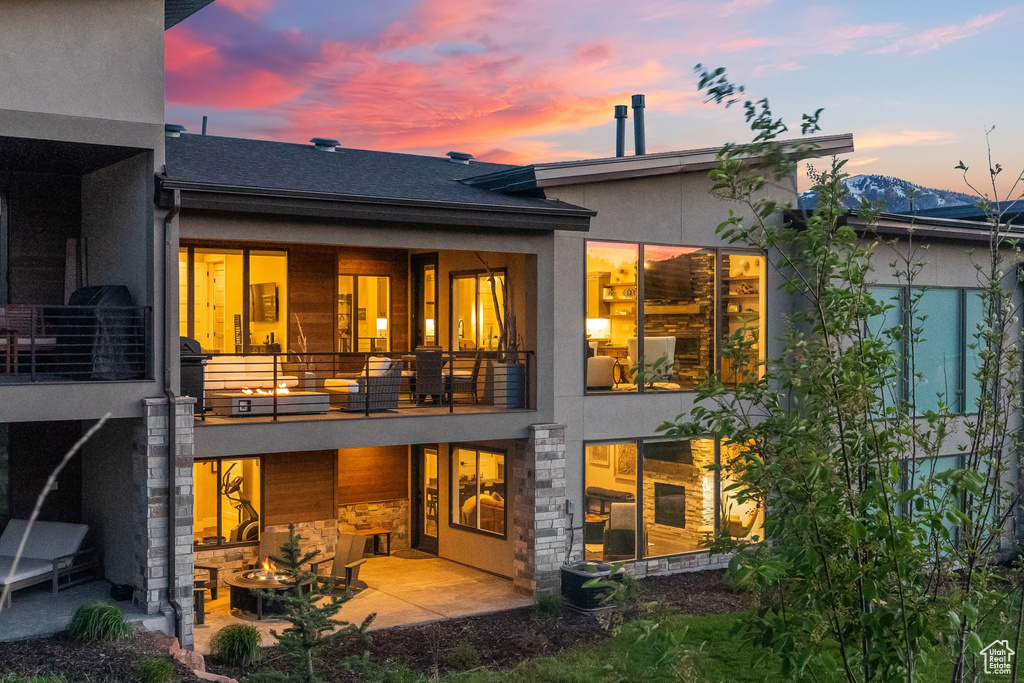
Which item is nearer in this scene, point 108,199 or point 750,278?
point 108,199

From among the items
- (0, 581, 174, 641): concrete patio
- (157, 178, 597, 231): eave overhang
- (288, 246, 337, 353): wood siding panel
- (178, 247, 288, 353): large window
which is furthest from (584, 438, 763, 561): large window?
(0, 581, 174, 641): concrete patio

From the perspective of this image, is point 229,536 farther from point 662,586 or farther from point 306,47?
point 306,47

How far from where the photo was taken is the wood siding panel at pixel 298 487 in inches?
594

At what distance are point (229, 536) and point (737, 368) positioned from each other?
12.0m

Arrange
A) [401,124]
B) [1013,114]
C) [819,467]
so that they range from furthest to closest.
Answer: [401,124], [1013,114], [819,467]

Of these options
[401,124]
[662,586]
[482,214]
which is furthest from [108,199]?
[401,124]

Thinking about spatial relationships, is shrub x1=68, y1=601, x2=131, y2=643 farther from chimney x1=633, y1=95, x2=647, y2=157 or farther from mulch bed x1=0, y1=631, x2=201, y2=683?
chimney x1=633, y1=95, x2=647, y2=157

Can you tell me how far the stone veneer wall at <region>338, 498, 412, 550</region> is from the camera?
1636cm

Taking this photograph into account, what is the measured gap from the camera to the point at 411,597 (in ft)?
45.3

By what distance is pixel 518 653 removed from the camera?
11.4 meters

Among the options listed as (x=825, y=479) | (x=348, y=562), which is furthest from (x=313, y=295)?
(x=825, y=479)

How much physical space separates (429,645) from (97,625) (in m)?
3.67

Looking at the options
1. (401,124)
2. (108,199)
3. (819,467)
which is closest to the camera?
(819,467)

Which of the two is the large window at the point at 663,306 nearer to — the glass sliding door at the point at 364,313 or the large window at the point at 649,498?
the large window at the point at 649,498
